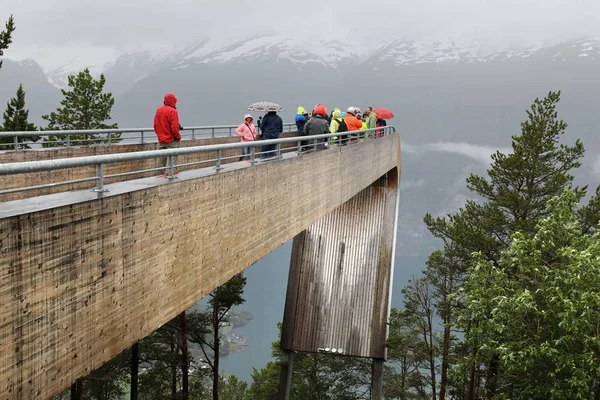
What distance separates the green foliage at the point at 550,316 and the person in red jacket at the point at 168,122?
6981 millimetres

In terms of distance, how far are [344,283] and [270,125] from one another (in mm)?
11409

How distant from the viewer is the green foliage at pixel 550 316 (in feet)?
31.5

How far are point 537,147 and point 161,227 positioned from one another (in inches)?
665

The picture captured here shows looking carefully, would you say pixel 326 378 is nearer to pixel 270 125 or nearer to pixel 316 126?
pixel 316 126

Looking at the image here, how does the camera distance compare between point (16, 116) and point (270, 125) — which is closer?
point (270, 125)

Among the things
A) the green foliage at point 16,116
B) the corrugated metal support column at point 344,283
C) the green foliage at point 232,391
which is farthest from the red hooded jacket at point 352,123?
the green foliage at point 232,391

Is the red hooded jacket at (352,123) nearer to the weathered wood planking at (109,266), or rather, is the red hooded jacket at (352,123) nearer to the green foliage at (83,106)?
the weathered wood planking at (109,266)

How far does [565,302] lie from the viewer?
30.8 feet

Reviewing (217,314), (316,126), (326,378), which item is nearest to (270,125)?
(316,126)

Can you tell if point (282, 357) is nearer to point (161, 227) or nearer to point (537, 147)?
point (537, 147)

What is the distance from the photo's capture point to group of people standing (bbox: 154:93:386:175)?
7.46 metres

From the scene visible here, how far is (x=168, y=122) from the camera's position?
7484mm

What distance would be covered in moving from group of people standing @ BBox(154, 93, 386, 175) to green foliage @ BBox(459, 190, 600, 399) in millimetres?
4931

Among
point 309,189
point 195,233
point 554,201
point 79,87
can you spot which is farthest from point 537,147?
point 79,87
